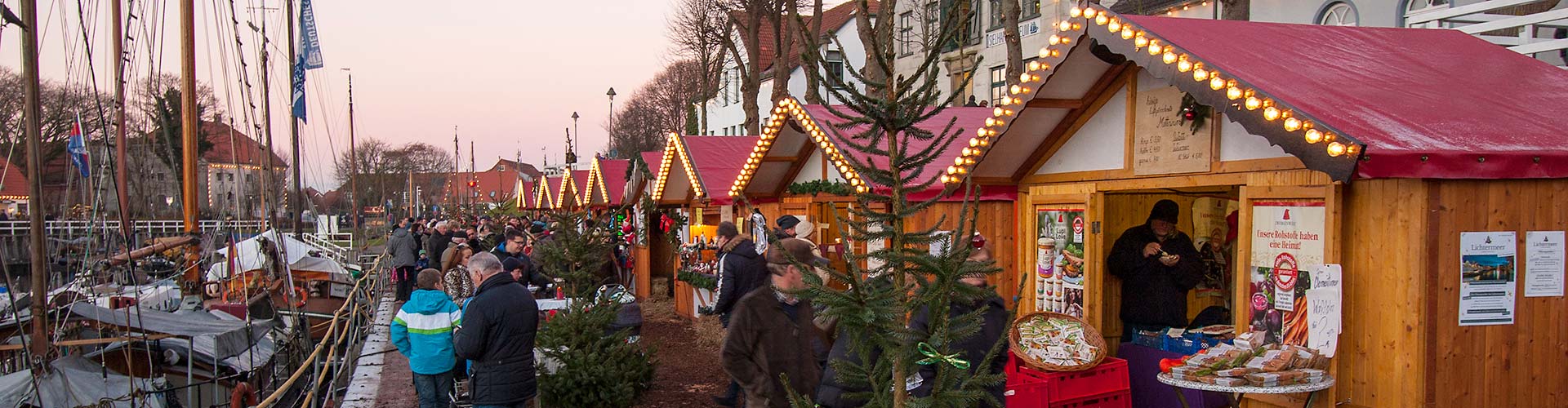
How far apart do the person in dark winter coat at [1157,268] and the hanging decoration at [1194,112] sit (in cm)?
112

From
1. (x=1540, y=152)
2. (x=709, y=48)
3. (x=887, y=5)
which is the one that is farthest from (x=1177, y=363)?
(x=709, y=48)

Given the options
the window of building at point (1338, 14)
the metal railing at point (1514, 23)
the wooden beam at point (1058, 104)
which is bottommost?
the wooden beam at point (1058, 104)

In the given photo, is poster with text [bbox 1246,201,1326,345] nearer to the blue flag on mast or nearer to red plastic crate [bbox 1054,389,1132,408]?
red plastic crate [bbox 1054,389,1132,408]

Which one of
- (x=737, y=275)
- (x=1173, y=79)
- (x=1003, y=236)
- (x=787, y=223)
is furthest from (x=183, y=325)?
(x=1173, y=79)

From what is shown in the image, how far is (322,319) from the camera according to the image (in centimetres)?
1909

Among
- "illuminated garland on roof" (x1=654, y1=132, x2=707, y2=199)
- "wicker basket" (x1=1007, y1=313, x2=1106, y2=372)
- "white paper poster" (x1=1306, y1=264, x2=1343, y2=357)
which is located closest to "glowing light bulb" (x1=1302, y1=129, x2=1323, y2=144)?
"white paper poster" (x1=1306, y1=264, x2=1343, y2=357)

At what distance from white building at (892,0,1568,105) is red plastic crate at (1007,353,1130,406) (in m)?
1.99

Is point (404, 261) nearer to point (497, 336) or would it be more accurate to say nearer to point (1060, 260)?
point (497, 336)

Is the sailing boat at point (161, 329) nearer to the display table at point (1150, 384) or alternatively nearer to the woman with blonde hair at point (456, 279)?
the woman with blonde hair at point (456, 279)

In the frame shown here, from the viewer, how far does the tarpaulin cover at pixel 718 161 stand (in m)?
15.6

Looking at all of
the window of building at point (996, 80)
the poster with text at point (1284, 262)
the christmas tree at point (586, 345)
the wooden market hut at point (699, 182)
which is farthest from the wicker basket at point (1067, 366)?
the window of building at point (996, 80)

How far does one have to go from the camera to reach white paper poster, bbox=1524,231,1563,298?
216 inches

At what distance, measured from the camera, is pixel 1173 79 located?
6.20 m

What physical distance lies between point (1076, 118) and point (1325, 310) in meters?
2.63
